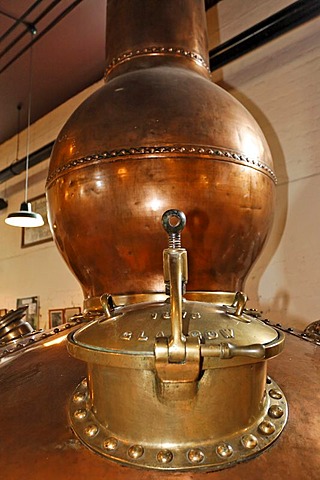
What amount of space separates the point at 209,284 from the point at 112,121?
20.1 inches

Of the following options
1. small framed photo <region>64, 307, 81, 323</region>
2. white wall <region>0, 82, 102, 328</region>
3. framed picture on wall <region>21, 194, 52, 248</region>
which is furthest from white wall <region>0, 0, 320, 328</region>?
framed picture on wall <region>21, 194, 52, 248</region>

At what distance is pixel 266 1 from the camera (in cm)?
222

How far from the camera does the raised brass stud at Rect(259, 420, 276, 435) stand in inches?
23.8

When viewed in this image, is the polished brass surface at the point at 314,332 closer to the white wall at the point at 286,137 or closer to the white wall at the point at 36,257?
the white wall at the point at 286,137

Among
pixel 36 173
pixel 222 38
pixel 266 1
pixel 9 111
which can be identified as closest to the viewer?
pixel 266 1

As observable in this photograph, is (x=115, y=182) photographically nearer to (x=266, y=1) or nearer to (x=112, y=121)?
(x=112, y=121)

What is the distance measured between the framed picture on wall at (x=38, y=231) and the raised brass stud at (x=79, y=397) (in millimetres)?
3390

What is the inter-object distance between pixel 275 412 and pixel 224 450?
0.14m

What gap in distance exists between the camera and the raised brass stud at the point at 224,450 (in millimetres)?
554

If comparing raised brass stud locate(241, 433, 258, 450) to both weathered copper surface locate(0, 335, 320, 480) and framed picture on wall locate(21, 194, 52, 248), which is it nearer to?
weathered copper surface locate(0, 335, 320, 480)

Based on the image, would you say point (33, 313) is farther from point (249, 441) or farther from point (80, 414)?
point (249, 441)

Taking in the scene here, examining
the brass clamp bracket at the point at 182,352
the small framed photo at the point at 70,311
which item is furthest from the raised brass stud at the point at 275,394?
the small framed photo at the point at 70,311

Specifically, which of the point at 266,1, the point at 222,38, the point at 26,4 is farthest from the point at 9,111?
the point at 266,1

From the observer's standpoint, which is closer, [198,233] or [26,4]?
[198,233]
